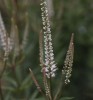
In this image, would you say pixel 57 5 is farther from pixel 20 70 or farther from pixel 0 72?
pixel 0 72

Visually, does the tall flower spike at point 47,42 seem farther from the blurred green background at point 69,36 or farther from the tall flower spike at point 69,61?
the blurred green background at point 69,36

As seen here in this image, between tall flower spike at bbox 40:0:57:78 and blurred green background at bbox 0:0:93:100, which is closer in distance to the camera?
tall flower spike at bbox 40:0:57:78

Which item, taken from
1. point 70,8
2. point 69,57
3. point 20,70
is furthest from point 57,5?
point 69,57

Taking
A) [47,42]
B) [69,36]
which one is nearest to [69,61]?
[47,42]

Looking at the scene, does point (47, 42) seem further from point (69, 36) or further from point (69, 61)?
point (69, 36)

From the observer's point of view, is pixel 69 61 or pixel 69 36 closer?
pixel 69 61

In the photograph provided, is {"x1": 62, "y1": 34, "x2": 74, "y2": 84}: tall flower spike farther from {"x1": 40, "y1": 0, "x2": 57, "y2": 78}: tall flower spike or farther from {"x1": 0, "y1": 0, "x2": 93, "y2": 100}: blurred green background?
{"x1": 0, "y1": 0, "x2": 93, "y2": 100}: blurred green background

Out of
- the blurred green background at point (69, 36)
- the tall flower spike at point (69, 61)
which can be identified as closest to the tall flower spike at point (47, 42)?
the tall flower spike at point (69, 61)

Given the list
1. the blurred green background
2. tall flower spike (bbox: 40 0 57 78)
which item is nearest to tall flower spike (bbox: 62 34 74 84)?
tall flower spike (bbox: 40 0 57 78)

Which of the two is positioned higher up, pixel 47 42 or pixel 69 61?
pixel 47 42

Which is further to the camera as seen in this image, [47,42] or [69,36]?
[69,36]

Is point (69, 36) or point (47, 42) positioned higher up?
point (47, 42)
